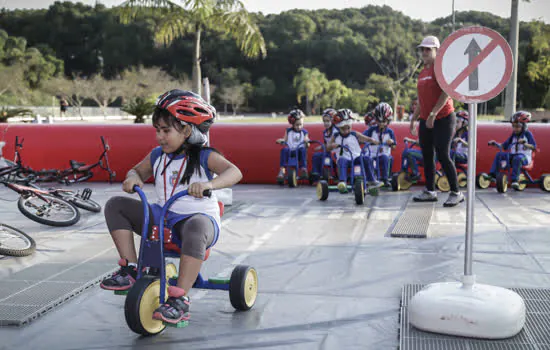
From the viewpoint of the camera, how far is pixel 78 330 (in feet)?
12.5

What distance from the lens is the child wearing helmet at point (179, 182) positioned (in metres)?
3.67

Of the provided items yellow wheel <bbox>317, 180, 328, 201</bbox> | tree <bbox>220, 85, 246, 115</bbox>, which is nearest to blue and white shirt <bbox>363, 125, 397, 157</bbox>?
yellow wheel <bbox>317, 180, 328, 201</bbox>

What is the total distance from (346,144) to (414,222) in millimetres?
2319

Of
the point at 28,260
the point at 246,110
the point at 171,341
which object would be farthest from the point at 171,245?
the point at 246,110

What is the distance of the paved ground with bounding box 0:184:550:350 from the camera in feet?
12.1

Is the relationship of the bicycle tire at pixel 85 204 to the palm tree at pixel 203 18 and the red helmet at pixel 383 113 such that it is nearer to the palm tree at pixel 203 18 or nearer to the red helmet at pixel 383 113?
the red helmet at pixel 383 113

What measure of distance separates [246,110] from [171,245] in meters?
79.7

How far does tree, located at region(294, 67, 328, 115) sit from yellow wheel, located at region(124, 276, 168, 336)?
229 ft

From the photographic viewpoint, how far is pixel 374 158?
10.1m

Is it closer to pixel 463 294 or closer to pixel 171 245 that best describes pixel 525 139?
pixel 463 294

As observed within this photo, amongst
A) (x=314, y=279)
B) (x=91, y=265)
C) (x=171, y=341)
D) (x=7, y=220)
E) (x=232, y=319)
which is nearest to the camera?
(x=171, y=341)

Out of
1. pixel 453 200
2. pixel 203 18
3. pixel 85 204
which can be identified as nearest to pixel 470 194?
pixel 453 200

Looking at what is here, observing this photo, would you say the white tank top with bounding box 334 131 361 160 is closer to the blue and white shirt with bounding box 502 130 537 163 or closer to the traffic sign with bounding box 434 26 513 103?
the blue and white shirt with bounding box 502 130 537 163

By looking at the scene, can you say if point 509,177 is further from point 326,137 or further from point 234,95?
point 234,95
